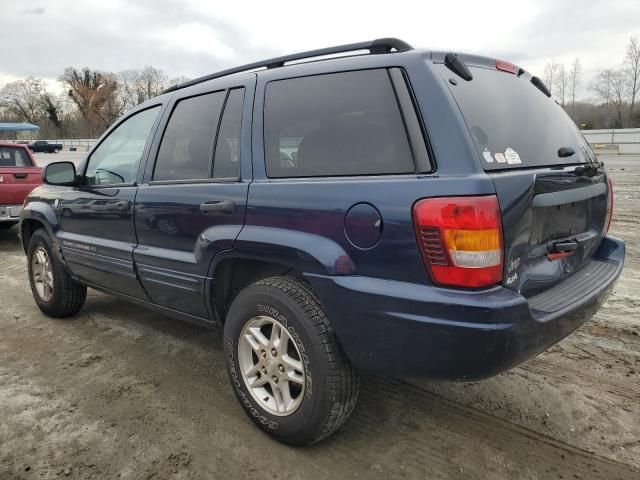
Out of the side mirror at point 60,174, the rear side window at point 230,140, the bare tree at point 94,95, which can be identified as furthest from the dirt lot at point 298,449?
the bare tree at point 94,95

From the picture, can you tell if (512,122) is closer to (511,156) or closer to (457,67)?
(511,156)

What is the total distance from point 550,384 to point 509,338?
1.42 metres

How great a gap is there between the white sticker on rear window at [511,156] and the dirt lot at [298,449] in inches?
55.7

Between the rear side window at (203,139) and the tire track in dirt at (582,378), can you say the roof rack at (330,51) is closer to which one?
the rear side window at (203,139)

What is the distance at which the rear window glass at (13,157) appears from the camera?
27.5 ft

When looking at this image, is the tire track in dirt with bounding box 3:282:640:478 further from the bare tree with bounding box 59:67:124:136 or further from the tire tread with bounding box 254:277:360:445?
the bare tree with bounding box 59:67:124:136

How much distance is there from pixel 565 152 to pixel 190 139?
84.7 inches

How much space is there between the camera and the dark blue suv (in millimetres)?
1910

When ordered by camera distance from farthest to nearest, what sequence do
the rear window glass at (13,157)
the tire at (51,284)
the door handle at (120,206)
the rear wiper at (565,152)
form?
1. the rear window glass at (13,157)
2. the tire at (51,284)
3. the door handle at (120,206)
4. the rear wiper at (565,152)

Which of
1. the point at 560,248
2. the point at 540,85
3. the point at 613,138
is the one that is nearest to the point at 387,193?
the point at 560,248

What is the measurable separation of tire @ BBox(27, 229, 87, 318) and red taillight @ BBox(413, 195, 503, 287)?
3.41 metres

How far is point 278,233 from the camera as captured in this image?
234 cm

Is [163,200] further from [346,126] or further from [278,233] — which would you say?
[346,126]

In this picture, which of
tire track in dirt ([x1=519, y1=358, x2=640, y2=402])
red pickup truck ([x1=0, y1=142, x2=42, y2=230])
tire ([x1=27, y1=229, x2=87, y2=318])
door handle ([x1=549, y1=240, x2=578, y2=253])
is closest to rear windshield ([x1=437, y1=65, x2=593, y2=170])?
door handle ([x1=549, y1=240, x2=578, y2=253])
